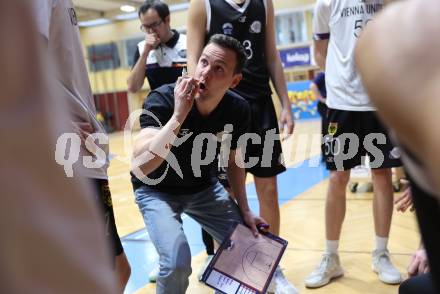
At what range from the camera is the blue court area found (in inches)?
120

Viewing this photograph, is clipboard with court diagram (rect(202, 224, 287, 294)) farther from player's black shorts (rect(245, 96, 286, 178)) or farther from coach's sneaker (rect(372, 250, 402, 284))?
coach's sneaker (rect(372, 250, 402, 284))

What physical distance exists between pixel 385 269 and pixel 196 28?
169cm

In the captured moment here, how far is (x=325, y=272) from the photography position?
2.66m

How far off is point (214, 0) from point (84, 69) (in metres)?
1.08

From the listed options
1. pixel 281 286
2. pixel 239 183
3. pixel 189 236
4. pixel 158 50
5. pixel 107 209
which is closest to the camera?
pixel 107 209

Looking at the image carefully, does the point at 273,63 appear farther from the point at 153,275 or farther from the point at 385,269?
the point at 153,275

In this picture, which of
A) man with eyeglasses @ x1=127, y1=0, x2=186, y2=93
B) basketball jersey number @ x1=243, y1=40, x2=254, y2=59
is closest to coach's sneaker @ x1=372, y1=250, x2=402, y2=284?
basketball jersey number @ x1=243, y1=40, x2=254, y2=59

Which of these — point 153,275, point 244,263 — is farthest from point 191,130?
point 153,275

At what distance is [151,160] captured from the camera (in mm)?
2004

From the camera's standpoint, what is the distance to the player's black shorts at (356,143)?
8.56ft

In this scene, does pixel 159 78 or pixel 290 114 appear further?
pixel 159 78

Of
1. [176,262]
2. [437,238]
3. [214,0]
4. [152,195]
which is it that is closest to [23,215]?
[437,238]

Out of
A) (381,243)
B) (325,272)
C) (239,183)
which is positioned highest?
(239,183)

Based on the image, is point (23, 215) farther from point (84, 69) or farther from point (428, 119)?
point (84, 69)
